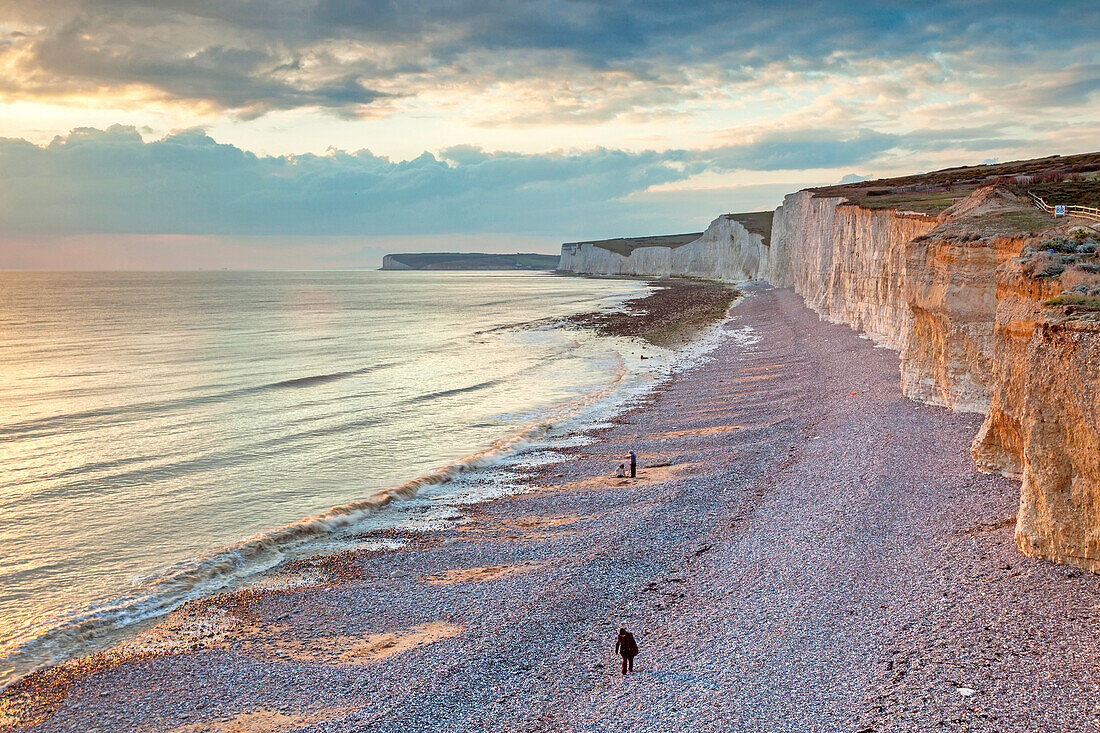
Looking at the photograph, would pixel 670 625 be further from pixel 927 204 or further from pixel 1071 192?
pixel 927 204

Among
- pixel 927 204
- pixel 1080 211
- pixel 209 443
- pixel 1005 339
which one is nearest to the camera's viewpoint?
pixel 1005 339

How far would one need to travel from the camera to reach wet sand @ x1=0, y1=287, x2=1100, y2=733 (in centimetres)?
880

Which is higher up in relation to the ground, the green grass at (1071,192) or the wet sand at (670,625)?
the green grass at (1071,192)

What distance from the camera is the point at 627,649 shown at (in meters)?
9.80

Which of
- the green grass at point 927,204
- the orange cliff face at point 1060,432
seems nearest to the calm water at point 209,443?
the orange cliff face at point 1060,432

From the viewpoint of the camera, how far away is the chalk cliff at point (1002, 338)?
32.7ft

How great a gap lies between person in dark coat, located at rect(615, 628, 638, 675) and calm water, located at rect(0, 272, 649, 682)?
8831mm

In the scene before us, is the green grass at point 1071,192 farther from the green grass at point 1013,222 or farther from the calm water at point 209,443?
the calm water at point 209,443

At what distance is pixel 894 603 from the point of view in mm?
10602

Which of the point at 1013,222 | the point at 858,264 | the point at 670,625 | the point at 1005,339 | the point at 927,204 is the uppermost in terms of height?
the point at 927,204

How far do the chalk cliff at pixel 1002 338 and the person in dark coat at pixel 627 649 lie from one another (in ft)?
21.8

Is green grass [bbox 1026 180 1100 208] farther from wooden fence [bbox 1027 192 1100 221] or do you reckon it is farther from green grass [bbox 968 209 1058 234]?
green grass [bbox 968 209 1058 234]

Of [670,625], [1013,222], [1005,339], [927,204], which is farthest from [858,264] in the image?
[670,625]

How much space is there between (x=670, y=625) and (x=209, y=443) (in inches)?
774
